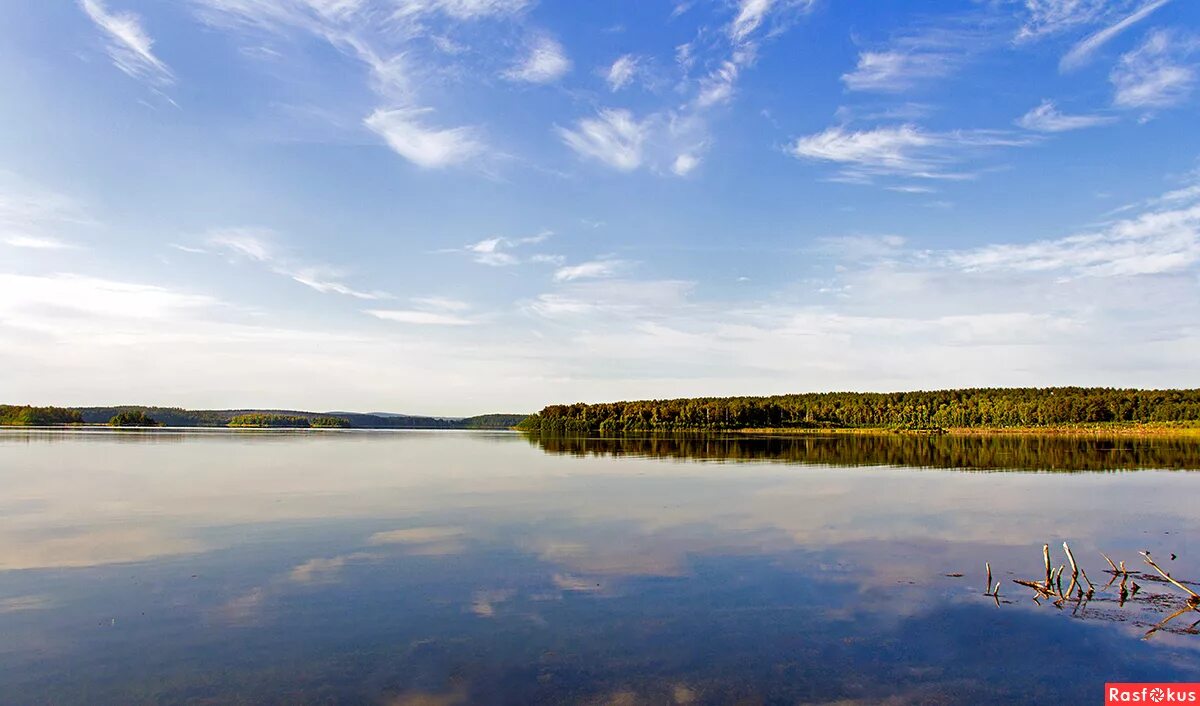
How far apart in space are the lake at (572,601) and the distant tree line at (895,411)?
145m

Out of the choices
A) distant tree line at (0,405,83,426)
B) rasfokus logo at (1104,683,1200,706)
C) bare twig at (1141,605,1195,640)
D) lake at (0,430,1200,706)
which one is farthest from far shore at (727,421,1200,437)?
distant tree line at (0,405,83,426)

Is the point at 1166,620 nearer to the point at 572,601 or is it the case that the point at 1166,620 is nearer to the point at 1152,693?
the point at 1152,693

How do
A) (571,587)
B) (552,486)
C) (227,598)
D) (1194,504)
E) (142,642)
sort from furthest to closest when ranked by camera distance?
(552,486)
(1194,504)
(571,587)
(227,598)
(142,642)

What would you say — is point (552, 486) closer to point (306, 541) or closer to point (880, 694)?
point (306, 541)

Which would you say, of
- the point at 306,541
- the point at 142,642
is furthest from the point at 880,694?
A: the point at 306,541

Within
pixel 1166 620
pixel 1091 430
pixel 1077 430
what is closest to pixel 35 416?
pixel 1166 620

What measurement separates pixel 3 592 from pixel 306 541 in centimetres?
633

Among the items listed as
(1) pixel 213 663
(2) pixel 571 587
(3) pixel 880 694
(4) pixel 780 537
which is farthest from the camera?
(4) pixel 780 537

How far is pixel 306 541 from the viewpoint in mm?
18734

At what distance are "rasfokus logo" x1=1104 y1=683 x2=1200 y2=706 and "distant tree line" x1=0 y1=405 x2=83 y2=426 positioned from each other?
18461 cm

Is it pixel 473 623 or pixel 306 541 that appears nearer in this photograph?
pixel 473 623

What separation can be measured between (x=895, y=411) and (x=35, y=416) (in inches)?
7591

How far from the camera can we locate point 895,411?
174m

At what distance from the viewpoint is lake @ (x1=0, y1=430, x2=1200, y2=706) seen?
9.51 m
